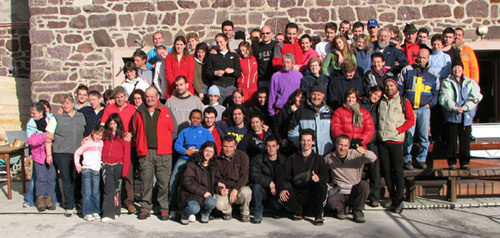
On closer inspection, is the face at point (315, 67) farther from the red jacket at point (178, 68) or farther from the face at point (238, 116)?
the red jacket at point (178, 68)

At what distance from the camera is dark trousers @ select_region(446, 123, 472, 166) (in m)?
6.70

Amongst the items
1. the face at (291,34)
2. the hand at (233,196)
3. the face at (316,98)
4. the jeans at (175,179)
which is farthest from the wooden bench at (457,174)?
the jeans at (175,179)

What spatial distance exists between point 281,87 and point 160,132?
1.69 m

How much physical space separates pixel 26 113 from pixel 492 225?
8.85 m

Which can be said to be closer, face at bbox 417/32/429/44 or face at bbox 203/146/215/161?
face at bbox 203/146/215/161

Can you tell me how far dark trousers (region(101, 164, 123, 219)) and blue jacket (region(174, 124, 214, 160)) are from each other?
727mm

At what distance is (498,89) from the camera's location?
10.7m

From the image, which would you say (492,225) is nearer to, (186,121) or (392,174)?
(392,174)

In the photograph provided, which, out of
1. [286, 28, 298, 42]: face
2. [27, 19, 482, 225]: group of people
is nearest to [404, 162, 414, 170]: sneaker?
[27, 19, 482, 225]: group of people

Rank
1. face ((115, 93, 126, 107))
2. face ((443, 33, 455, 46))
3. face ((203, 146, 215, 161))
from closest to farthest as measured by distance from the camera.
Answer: face ((203, 146, 215, 161))
face ((115, 93, 126, 107))
face ((443, 33, 455, 46))

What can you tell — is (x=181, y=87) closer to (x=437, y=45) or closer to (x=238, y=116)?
(x=238, y=116)

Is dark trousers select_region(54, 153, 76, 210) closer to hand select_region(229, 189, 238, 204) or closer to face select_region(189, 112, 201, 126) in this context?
face select_region(189, 112, 201, 126)

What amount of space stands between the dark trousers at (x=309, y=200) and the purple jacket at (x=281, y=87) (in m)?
1.32

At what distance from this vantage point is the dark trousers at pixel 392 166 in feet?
20.6
